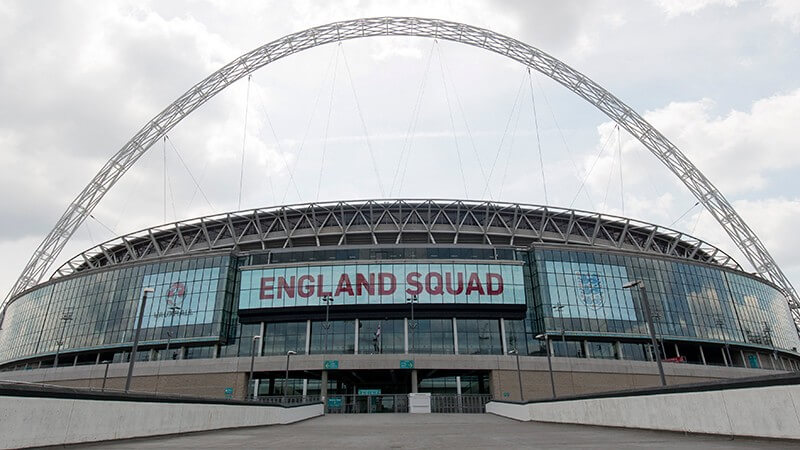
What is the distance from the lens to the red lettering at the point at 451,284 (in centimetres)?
5928

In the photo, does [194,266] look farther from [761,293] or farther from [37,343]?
[761,293]

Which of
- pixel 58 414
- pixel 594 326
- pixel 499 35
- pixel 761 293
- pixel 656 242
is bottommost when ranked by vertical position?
pixel 58 414

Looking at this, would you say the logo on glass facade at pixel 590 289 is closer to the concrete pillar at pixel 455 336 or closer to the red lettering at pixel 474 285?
the red lettering at pixel 474 285

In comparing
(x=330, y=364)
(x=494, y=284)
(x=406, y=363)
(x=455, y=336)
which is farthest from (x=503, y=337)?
(x=330, y=364)

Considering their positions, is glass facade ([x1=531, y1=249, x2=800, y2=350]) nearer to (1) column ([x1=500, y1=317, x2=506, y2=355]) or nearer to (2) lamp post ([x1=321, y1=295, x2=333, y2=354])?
(1) column ([x1=500, y1=317, x2=506, y2=355])

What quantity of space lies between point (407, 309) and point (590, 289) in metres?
26.0

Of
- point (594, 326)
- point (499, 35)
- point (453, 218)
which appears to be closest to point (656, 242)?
point (594, 326)

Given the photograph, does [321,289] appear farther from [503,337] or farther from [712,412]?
[712,412]

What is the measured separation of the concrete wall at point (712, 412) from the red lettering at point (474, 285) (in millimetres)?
42311

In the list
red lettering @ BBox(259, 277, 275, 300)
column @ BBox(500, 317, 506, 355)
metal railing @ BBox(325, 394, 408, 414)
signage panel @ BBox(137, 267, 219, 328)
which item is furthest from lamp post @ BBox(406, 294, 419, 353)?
signage panel @ BBox(137, 267, 219, 328)

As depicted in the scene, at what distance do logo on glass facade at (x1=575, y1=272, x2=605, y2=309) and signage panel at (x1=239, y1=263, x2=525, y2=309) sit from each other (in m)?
8.79

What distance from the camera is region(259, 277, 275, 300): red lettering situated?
2402 inches

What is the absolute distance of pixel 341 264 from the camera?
2395 inches

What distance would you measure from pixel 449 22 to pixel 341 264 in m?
42.0
